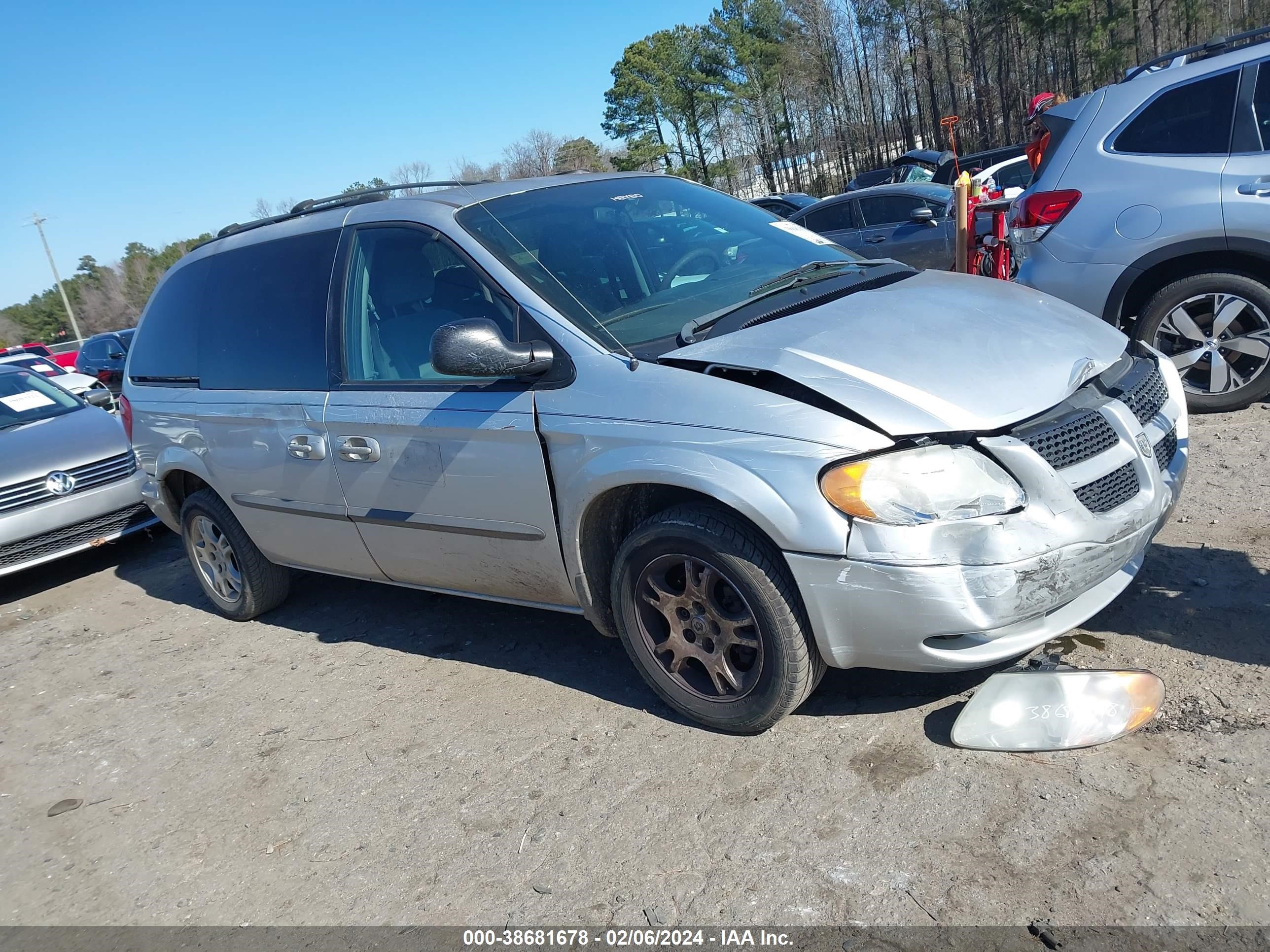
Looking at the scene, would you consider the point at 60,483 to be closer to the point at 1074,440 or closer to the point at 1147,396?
the point at 1074,440

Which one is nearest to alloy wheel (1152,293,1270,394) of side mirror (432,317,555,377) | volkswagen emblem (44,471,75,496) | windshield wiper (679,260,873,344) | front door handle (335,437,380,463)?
windshield wiper (679,260,873,344)

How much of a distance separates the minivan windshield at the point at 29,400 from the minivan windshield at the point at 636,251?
18.9 ft

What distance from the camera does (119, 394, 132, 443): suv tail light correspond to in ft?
17.9

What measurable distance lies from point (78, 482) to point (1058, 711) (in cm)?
664

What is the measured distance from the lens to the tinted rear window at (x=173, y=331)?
501cm

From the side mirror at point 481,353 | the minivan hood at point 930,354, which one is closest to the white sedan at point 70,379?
the side mirror at point 481,353

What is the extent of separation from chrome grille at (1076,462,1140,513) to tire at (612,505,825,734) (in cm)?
89

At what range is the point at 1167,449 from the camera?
3.31 m

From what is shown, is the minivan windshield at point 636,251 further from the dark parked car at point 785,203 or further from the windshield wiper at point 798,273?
the dark parked car at point 785,203

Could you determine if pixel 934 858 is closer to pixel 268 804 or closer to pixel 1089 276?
pixel 268 804

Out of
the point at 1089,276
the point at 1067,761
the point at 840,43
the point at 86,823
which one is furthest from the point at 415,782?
the point at 840,43

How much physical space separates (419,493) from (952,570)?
2.07 metres

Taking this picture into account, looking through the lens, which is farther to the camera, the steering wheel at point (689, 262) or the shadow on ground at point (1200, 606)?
the steering wheel at point (689, 262)

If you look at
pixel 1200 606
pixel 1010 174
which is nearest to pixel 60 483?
pixel 1200 606
